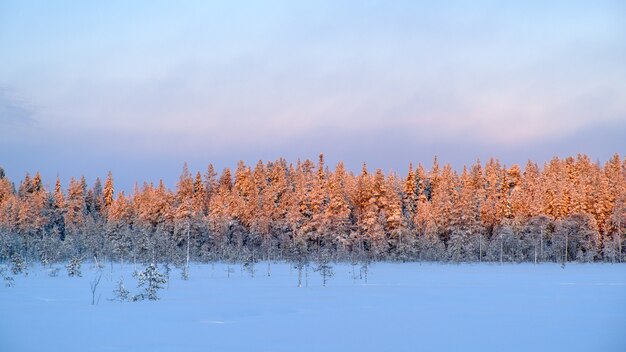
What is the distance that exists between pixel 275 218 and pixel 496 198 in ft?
100

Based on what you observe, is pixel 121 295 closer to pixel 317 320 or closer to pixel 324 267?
pixel 317 320

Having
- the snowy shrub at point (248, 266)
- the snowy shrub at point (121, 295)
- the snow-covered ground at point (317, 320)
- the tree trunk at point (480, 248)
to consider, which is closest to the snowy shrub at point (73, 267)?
the snow-covered ground at point (317, 320)

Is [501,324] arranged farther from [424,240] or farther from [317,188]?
[317,188]

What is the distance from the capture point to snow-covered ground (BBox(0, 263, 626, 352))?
43.8 feet

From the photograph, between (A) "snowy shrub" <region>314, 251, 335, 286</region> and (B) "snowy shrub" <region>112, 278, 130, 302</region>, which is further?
(A) "snowy shrub" <region>314, 251, 335, 286</region>

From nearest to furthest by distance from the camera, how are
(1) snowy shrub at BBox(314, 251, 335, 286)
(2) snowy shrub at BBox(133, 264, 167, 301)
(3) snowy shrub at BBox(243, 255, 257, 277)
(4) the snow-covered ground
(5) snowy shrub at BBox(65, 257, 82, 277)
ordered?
1. (4) the snow-covered ground
2. (2) snowy shrub at BBox(133, 264, 167, 301)
3. (1) snowy shrub at BBox(314, 251, 335, 286)
4. (5) snowy shrub at BBox(65, 257, 82, 277)
5. (3) snowy shrub at BBox(243, 255, 257, 277)

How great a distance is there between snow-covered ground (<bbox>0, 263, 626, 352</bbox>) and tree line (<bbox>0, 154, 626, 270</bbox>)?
1228 inches

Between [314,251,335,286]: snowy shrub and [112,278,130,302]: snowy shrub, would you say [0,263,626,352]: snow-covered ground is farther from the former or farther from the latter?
[314,251,335,286]: snowy shrub

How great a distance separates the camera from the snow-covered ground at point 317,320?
13352 millimetres

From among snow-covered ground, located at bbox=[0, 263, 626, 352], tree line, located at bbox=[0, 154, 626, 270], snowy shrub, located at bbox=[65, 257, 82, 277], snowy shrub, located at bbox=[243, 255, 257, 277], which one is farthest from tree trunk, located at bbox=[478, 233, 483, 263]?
snowy shrub, located at bbox=[65, 257, 82, 277]

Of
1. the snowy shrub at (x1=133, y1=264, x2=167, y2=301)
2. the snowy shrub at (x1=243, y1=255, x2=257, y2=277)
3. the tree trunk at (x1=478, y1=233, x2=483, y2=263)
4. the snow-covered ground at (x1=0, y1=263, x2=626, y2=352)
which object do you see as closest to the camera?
the snow-covered ground at (x1=0, y1=263, x2=626, y2=352)

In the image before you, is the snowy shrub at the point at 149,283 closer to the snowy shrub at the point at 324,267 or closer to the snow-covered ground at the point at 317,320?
the snow-covered ground at the point at 317,320

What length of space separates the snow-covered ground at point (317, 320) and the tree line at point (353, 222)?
31.2m

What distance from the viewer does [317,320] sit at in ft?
57.1
